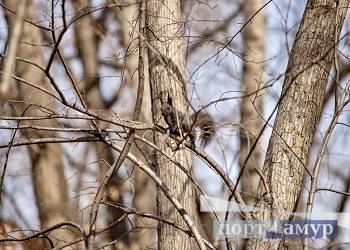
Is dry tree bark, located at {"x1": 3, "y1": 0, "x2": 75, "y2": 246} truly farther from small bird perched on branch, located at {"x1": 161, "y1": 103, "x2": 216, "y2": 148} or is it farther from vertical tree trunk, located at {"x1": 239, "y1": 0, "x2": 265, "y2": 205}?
small bird perched on branch, located at {"x1": 161, "y1": 103, "x2": 216, "y2": 148}

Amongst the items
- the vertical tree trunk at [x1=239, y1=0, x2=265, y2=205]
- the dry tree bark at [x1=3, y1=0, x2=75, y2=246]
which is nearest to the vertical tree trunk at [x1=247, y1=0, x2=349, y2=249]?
the vertical tree trunk at [x1=239, y1=0, x2=265, y2=205]

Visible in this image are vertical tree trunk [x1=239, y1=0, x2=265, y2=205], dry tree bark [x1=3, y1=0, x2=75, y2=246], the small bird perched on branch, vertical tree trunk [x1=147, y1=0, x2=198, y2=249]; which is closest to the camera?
the small bird perched on branch

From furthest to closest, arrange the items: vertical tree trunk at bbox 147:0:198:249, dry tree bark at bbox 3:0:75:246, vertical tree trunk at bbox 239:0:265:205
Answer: dry tree bark at bbox 3:0:75:246, vertical tree trunk at bbox 239:0:265:205, vertical tree trunk at bbox 147:0:198:249

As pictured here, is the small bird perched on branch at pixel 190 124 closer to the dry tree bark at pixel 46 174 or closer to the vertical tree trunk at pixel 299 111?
the vertical tree trunk at pixel 299 111

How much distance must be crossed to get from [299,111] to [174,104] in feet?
3.47

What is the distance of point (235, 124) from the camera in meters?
5.12

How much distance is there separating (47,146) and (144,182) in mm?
1323

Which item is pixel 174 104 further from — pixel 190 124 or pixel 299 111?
pixel 299 111

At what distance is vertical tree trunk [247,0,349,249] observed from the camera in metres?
4.73

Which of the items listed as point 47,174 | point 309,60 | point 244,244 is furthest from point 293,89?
point 47,174

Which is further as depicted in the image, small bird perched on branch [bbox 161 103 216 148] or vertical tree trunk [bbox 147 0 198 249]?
vertical tree trunk [bbox 147 0 198 249]

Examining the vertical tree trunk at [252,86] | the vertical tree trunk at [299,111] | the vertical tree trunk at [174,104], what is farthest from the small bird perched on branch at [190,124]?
the vertical tree trunk at [252,86]

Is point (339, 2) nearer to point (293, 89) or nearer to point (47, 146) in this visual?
point (293, 89)

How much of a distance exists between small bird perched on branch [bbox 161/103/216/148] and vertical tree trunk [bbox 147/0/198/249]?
0.26 meters
